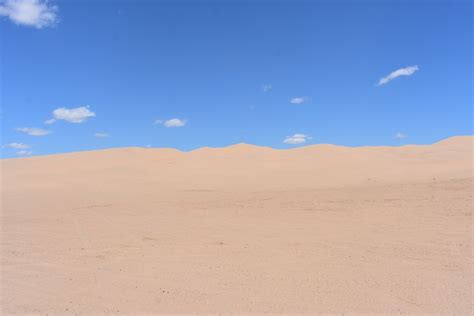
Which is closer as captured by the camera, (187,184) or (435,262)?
(435,262)

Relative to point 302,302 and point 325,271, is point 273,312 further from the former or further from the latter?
point 325,271

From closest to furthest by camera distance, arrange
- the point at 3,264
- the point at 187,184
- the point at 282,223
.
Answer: the point at 3,264, the point at 282,223, the point at 187,184

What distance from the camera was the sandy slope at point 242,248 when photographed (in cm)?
488

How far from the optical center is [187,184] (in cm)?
1803

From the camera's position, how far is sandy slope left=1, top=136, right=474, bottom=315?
16.0 ft

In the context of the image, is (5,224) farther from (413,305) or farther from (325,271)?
(413,305)

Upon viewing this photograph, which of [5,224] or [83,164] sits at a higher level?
[83,164]

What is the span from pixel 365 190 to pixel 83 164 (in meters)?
20.2

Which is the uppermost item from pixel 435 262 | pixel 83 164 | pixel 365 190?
pixel 83 164

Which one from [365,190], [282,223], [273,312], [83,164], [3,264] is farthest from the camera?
[83,164]

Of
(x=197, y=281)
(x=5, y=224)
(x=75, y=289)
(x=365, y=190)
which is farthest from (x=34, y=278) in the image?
(x=365, y=190)

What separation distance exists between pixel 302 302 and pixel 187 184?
13.7m

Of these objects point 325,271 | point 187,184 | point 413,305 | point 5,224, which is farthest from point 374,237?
point 187,184

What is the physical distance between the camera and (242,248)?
7191mm
